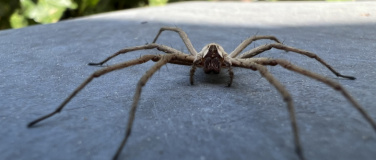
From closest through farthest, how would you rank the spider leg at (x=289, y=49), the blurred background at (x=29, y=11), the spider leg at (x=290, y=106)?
the spider leg at (x=290, y=106)
the spider leg at (x=289, y=49)
the blurred background at (x=29, y=11)

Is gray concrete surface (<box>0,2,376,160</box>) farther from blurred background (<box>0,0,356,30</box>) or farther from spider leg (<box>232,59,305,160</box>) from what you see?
blurred background (<box>0,0,356,30</box>)

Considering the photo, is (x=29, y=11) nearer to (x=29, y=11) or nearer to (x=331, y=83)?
(x=29, y=11)

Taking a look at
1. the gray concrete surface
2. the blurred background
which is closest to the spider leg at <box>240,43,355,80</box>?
the gray concrete surface

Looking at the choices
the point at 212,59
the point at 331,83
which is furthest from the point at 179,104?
the point at 331,83

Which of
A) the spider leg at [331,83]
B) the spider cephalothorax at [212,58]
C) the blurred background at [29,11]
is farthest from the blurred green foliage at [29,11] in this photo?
the spider leg at [331,83]

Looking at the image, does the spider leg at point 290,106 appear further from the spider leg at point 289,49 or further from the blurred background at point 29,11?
the blurred background at point 29,11

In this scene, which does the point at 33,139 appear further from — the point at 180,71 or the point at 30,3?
the point at 30,3

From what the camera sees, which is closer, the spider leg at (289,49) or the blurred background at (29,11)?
the spider leg at (289,49)

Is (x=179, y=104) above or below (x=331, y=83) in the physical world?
below
